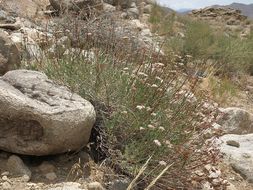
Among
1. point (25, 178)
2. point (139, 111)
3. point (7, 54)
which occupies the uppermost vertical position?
point (7, 54)

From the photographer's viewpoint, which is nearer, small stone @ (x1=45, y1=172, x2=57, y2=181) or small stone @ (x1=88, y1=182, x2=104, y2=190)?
small stone @ (x1=88, y1=182, x2=104, y2=190)

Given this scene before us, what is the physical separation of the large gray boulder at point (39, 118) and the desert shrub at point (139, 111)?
0.28 meters

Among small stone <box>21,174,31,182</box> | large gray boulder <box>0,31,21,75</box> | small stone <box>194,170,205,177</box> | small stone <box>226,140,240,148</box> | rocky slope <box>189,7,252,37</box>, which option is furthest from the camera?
rocky slope <box>189,7,252,37</box>

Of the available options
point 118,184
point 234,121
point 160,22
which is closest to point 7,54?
point 118,184

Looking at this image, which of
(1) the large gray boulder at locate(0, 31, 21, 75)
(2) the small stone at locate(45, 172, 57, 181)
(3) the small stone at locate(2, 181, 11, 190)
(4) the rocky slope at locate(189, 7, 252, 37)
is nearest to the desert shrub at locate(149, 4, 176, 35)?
(4) the rocky slope at locate(189, 7, 252, 37)

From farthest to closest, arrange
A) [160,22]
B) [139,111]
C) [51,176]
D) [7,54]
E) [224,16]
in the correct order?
[224,16] → [160,22] → [7,54] → [139,111] → [51,176]

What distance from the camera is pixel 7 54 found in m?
4.02

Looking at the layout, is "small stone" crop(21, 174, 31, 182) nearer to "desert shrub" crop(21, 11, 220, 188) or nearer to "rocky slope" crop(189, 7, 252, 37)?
"desert shrub" crop(21, 11, 220, 188)

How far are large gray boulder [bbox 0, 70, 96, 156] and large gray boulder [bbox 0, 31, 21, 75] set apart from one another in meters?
0.73

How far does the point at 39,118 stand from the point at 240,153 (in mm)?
2394

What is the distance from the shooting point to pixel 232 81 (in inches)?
345

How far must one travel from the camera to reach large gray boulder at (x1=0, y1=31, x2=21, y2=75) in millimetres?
4000

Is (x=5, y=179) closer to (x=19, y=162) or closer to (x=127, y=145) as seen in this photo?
(x=19, y=162)

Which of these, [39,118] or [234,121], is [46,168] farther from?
[234,121]
